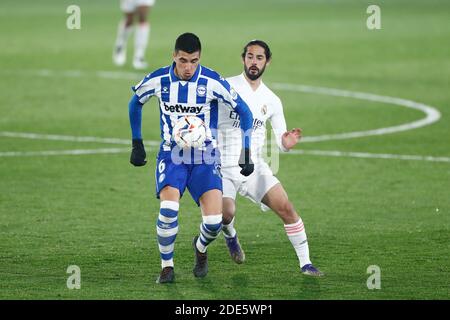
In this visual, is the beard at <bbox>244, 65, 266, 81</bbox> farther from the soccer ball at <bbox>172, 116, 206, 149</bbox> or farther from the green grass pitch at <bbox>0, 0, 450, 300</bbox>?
the green grass pitch at <bbox>0, 0, 450, 300</bbox>

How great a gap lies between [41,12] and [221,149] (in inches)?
1070

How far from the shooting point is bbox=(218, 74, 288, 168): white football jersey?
10.9 metres

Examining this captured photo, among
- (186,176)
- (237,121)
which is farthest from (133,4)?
(186,176)

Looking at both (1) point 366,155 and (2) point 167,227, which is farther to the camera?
(1) point 366,155

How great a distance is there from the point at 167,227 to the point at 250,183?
1095 mm

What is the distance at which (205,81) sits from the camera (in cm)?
1033

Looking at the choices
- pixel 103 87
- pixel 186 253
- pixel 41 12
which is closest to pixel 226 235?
pixel 186 253

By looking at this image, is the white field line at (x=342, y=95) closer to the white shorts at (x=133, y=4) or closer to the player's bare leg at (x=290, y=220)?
the white shorts at (x=133, y=4)

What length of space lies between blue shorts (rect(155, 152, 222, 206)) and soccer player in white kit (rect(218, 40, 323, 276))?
53 cm

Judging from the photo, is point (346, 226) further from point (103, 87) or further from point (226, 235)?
point (103, 87)

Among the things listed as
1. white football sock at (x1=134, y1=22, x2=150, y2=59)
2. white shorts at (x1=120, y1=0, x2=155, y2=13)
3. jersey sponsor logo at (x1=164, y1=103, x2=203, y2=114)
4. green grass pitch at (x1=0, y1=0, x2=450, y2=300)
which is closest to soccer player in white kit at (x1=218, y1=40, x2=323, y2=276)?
green grass pitch at (x1=0, y1=0, x2=450, y2=300)

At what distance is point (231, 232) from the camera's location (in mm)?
11062

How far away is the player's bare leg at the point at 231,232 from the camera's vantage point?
10.9 m

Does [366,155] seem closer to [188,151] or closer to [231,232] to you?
[231,232]
